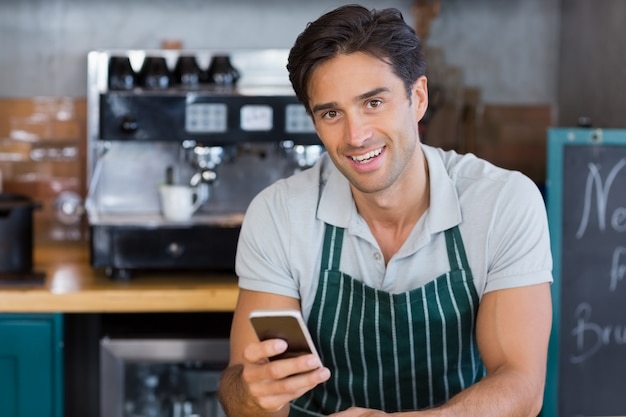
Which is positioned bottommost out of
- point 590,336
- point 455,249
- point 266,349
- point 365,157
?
point 590,336

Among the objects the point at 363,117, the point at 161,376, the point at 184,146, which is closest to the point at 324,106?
the point at 363,117

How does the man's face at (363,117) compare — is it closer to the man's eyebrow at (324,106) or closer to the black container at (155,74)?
the man's eyebrow at (324,106)

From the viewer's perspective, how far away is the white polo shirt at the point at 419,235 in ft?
6.13

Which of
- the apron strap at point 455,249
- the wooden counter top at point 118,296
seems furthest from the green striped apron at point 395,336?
the wooden counter top at point 118,296

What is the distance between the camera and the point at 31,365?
107 inches

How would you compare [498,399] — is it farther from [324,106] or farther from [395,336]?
[324,106]

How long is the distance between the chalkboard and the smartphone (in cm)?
143

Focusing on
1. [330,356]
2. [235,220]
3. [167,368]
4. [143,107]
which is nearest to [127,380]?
[167,368]

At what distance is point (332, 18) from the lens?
180 centimetres

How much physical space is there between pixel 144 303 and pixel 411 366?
99cm

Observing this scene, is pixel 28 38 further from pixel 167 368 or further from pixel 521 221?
pixel 521 221

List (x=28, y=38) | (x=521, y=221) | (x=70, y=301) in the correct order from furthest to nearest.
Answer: (x=28, y=38) → (x=70, y=301) → (x=521, y=221)

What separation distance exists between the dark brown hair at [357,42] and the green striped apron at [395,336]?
0.32m

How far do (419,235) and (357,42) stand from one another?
38cm
